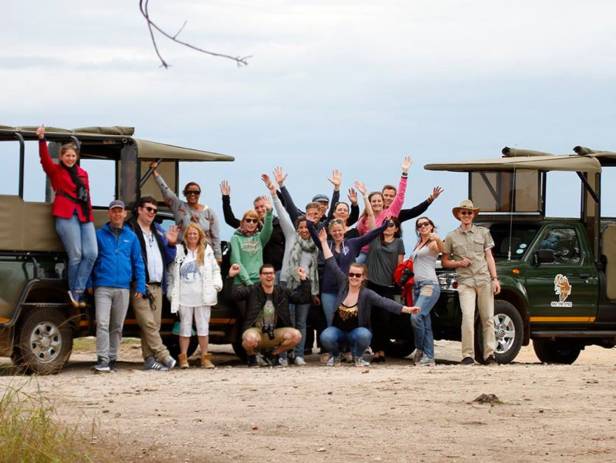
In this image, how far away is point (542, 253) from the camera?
2045 centimetres

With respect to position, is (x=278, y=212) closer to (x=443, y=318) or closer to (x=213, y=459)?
(x=443, y=318)

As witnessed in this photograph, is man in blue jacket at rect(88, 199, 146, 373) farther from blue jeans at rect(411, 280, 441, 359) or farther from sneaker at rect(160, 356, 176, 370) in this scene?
blue jeans at rect(411, 280, 441, 359)

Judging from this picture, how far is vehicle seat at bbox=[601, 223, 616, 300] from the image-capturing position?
68.7 ft

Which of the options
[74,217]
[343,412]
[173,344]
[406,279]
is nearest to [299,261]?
[406,279]

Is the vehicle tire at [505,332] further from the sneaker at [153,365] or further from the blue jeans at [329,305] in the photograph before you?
the sneaker at [153,365]

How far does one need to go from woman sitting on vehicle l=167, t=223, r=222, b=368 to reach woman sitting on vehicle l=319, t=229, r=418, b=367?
4.63 ft

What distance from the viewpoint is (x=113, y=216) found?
17562mm

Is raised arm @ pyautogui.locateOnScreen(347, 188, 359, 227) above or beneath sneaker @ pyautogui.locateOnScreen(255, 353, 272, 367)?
above

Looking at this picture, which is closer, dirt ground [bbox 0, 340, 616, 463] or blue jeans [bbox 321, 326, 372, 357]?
dirt ground [bbox 0, 340, 616, 463]

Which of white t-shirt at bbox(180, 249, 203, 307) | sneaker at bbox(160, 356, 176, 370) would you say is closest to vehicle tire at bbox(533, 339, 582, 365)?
white t-shirt at bbox(180, 249, 203, 307)

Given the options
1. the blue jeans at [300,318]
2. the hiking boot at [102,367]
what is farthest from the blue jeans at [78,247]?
the blue jeans at [300,318]

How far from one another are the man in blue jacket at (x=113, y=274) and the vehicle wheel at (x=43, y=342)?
421mm

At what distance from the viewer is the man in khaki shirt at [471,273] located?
19359 mm

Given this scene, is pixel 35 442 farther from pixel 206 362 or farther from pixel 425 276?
pixel 425 276
